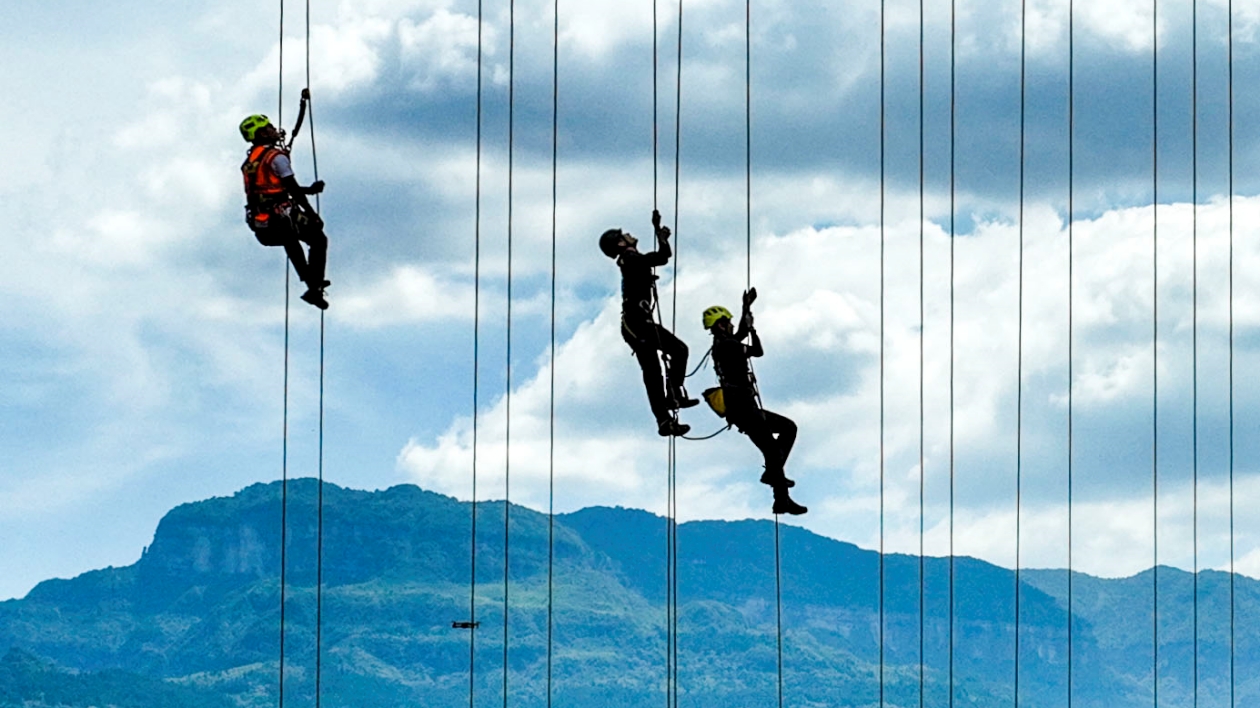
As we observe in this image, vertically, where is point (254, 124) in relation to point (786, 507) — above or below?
above

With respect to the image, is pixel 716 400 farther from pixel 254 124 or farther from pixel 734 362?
pixel 254 124

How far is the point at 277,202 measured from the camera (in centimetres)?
1817

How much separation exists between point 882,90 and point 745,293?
11.6 feet

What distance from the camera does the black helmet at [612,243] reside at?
18562mm

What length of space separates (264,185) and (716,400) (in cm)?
402

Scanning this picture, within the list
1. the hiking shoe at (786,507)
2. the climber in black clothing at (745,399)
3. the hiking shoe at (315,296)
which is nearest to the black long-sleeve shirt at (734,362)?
the climber in black clothing at (745,399)

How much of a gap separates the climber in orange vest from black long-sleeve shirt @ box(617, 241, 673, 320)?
2360 mm

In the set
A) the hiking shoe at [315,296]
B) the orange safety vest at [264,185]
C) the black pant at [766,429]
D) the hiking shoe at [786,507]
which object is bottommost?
→ the hiking shoe at [786,507]

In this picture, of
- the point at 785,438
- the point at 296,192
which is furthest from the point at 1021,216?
the point at 296,192

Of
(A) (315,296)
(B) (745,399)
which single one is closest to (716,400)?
(B) (745,399)

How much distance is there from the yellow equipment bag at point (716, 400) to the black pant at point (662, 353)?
0.44 meters

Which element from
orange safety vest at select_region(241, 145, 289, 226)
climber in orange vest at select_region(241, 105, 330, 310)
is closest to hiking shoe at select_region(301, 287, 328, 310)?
climber in orange vest at select_region(241, 105, 330, 310)

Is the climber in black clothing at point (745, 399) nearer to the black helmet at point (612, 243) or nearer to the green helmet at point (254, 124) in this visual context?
the black helmet at point (612, 243)

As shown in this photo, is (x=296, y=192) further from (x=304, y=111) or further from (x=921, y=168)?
(x=921, y=168)
